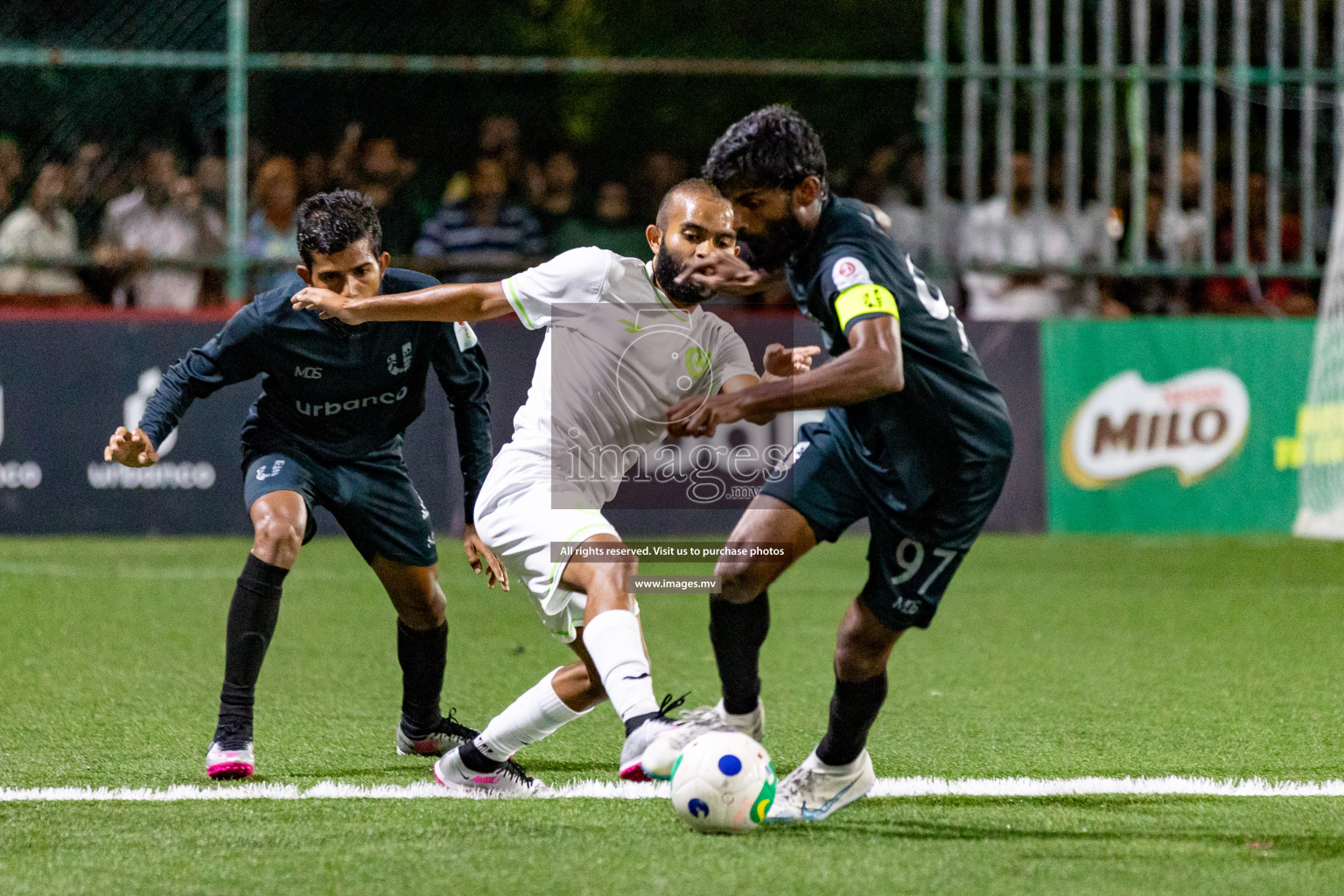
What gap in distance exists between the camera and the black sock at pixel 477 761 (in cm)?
444

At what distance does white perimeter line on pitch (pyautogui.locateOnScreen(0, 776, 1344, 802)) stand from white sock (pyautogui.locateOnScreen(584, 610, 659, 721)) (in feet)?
1.69

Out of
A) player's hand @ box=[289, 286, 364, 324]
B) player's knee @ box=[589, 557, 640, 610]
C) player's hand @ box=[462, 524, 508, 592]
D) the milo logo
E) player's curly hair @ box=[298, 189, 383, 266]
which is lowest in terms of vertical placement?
the milo logo

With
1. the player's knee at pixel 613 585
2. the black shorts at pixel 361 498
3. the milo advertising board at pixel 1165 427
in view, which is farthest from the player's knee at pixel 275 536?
the milo advertising board at pixel 1165 427

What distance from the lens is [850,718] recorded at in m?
4.24

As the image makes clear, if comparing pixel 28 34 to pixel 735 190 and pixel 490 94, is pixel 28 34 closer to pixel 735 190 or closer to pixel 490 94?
pixel 490 94

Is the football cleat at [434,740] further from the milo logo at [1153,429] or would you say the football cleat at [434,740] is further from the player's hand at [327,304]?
the milo logo at [1153,429]

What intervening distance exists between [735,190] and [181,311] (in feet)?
25.9

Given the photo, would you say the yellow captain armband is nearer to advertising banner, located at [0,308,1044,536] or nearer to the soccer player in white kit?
the soccer player in white kit

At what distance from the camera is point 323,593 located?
8.66 m

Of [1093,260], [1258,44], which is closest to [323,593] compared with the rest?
[1093,260]

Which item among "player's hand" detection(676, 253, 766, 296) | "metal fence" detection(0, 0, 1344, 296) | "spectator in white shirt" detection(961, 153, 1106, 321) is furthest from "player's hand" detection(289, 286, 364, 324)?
"spectator in white shirt" detection(961, 153, 1106, 321)

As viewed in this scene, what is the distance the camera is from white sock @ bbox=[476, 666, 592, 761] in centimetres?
441

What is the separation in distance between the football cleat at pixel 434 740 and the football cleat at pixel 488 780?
0.47 meters

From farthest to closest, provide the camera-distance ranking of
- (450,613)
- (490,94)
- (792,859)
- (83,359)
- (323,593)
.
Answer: (490,94) → (83,359) → (323,593) → (450,613) → (792,859)
